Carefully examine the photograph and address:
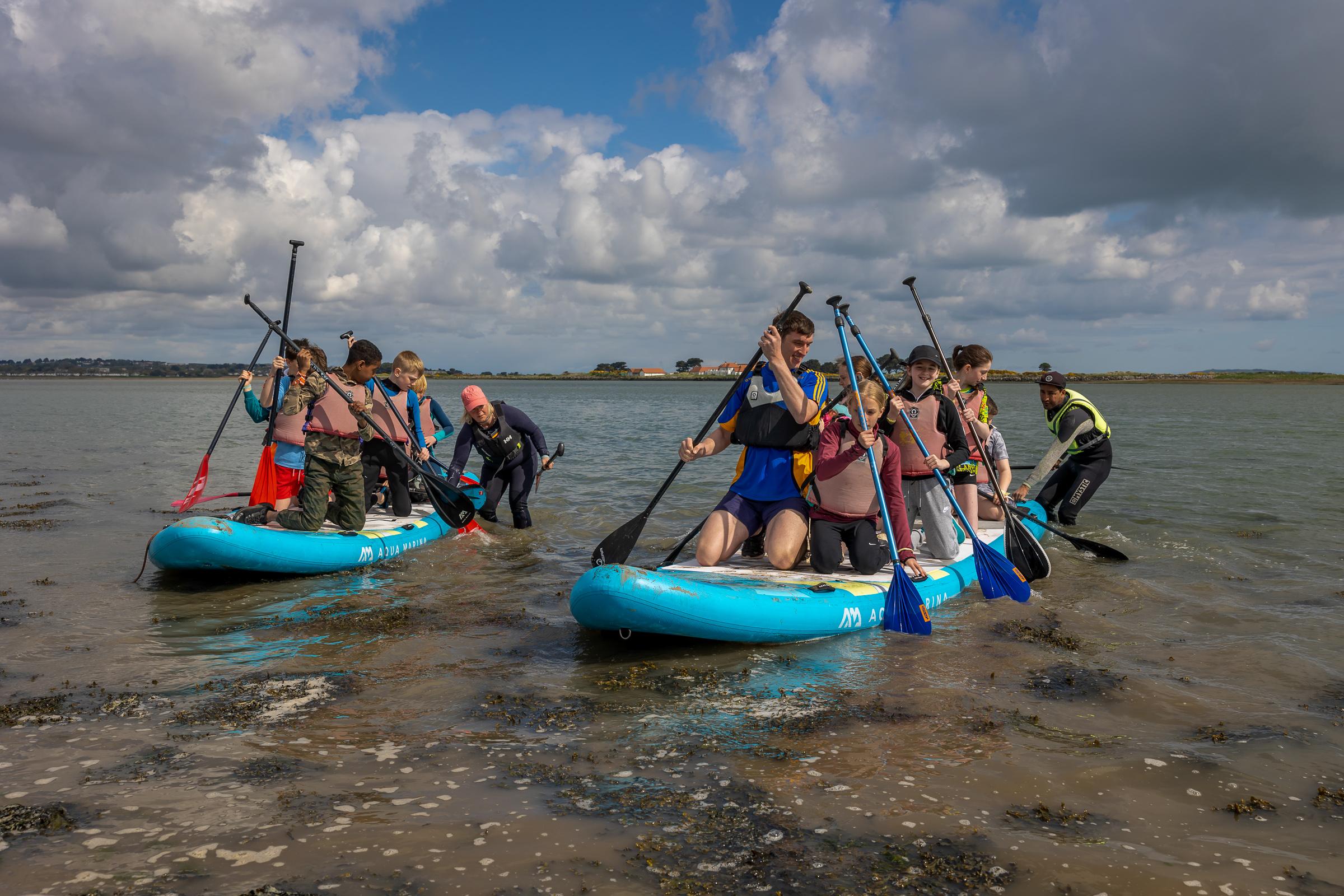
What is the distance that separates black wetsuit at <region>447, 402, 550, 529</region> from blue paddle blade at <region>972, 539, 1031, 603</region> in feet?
17.1

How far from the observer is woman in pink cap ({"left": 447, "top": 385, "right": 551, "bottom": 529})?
388 inches

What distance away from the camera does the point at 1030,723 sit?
456cm

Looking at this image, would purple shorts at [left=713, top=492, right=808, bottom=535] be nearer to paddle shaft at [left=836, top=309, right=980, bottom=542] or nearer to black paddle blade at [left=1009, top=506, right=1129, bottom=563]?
paddle shaft at [left=836, top=309, right=980, bottom=542]

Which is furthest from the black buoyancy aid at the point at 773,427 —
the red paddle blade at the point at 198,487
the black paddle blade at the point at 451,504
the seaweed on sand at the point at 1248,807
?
the red paddle blade at the point at 198,487

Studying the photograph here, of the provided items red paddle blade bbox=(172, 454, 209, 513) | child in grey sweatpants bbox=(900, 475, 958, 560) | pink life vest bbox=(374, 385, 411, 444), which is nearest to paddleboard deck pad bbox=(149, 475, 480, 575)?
pink life vest bbox=(374, 385, 411, 444)

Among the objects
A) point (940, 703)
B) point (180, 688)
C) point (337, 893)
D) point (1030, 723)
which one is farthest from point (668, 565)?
point (337, 893)

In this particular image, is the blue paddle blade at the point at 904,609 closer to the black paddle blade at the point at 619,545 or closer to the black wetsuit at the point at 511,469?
the black paddle blade at the point at 619,545

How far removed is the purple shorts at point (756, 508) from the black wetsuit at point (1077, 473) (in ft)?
16.8

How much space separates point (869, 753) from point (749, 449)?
2.97m

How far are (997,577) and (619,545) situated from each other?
11.0 ft

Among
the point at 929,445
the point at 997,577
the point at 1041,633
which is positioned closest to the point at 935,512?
the point at 929,445

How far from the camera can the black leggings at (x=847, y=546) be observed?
6648mm

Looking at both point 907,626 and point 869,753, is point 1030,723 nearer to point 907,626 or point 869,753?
point 869,753

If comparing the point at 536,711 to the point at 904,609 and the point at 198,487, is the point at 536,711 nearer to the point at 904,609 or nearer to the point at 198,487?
the point at 904,609
